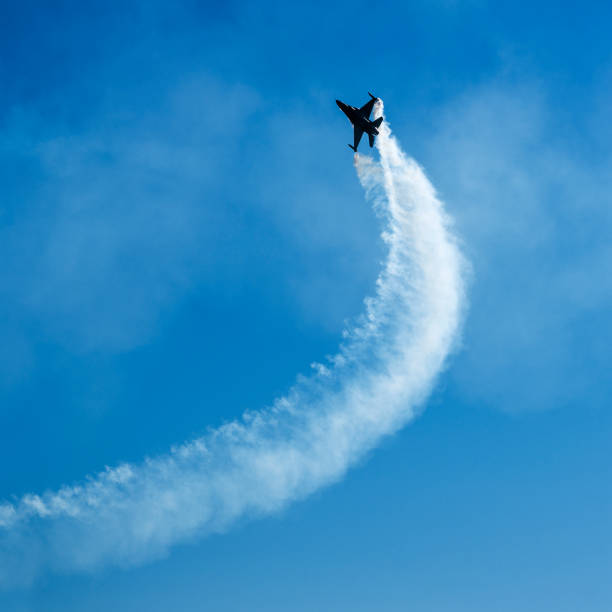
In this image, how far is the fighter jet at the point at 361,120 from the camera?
86500mm

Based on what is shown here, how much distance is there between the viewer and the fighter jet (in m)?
86.5

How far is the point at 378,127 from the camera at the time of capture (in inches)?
3415

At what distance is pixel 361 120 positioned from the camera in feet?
287
